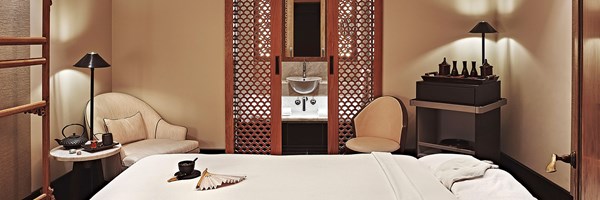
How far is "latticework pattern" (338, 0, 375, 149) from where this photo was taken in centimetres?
536

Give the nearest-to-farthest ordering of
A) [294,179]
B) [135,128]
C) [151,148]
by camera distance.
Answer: [294,179] → [151,148] → [135,128]

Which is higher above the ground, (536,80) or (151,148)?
(536,80)

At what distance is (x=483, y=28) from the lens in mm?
4879

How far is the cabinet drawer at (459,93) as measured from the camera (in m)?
4.41

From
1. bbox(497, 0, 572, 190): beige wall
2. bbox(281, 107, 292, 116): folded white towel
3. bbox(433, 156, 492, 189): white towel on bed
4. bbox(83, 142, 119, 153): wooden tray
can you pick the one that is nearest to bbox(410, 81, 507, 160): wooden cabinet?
bbox(497, 0, 572, 190): beige wall

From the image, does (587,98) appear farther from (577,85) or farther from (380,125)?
(380,125)

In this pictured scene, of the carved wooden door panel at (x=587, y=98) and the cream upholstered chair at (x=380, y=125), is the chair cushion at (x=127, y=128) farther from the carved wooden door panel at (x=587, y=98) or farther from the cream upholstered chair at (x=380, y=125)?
the carved wooden door panel at (x=587, y=98)

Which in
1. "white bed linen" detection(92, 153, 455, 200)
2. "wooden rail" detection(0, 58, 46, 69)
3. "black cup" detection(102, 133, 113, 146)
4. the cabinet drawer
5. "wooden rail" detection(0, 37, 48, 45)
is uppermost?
"wooden rail" detection(0, 37, 48, 45)

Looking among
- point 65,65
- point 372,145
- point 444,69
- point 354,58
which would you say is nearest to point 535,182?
point 444,69

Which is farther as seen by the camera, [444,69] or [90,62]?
[444,69]

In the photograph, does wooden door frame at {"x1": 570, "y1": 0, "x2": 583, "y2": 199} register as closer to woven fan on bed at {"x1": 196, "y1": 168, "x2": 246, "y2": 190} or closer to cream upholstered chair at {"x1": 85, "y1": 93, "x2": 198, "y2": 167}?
woven fan on bed at {"x1": 196, "y1": 168, "x2": 246, "y2": 190}

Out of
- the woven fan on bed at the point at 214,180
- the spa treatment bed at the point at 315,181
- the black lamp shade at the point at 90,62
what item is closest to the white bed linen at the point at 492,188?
the spa treatment bed at the point at 315,181

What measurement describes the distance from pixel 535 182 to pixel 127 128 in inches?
140

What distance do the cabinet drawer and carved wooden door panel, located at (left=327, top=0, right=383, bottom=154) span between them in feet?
2.50
